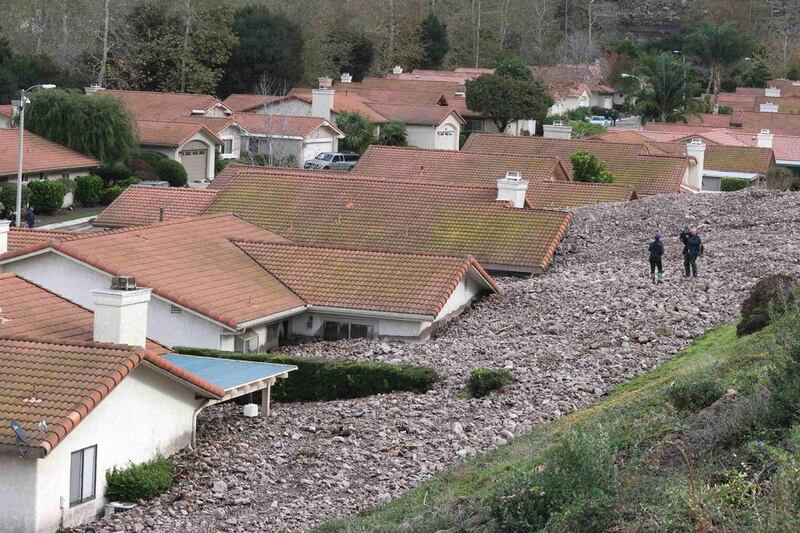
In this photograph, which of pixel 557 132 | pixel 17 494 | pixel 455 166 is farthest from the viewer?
pixel 557 132

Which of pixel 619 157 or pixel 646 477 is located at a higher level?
pixel 619 157

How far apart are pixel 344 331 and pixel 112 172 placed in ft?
105

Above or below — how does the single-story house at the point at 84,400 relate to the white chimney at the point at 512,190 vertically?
below

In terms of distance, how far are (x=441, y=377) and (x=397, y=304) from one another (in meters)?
5.31

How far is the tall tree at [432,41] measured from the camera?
→ 407 ft

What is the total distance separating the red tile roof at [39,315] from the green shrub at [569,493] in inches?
435

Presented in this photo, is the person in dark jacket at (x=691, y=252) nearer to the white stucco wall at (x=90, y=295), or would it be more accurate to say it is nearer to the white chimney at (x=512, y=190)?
the white chimney at (x=512, y=190)

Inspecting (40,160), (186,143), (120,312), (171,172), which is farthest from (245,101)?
(120,312)

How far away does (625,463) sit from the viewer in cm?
1501

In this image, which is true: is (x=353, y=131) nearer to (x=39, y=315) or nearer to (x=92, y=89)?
(x=92, y=89)

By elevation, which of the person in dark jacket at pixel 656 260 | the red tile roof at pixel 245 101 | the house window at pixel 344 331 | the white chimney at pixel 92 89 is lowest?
the house window at pixel 344 331

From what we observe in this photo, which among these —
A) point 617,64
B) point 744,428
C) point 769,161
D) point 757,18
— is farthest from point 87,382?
point 757,18

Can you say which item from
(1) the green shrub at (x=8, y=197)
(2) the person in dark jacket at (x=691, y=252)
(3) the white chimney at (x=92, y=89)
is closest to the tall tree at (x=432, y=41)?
(3) the white chimney at (x=92, y=89)

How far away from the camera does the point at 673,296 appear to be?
30.0 meters
